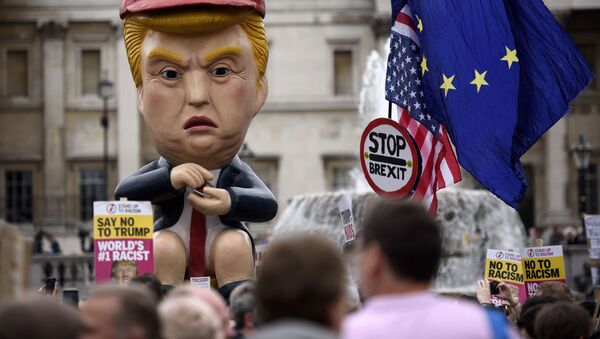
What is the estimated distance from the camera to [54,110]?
177 feet

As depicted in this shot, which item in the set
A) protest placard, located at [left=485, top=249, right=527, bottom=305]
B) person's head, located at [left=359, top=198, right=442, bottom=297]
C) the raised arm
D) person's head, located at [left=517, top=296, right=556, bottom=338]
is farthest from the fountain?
person's head, located at [left=359, top=198, right=442, bottom=297]

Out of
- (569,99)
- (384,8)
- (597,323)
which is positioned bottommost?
(597,323)

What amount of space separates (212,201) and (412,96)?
240 cm

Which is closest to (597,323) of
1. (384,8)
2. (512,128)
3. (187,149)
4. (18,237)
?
(512,128)

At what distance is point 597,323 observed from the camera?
10.8 m

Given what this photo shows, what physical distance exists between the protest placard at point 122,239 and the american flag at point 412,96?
2.85 metres

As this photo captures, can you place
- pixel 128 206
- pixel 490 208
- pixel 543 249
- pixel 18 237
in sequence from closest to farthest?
pixel 18 237, pixel 128 206, pixel 543 249, pixel 490 208

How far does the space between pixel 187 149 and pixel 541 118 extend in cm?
307

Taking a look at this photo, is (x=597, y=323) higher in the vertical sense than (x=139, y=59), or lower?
lower

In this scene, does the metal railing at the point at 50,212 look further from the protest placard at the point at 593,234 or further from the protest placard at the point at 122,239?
the protest placard at the point at 122,239

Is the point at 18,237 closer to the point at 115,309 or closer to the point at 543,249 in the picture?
the point at 115,309

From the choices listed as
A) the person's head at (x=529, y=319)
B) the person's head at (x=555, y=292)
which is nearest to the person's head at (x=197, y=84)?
the person's head at (x=555, y=292)

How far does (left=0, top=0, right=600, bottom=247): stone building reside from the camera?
5403 centimetres

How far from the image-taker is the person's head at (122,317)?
17.7 ft
